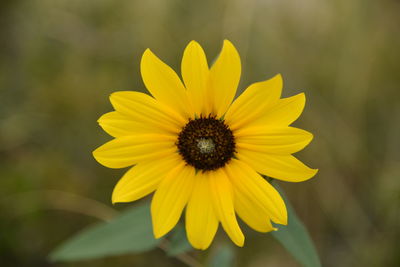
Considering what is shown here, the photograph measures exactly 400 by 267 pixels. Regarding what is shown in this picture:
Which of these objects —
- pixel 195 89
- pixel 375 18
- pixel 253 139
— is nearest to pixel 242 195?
pixel 253 139

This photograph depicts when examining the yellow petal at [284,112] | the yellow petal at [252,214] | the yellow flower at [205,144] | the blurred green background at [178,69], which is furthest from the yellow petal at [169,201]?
the blurred green background at [178,69]

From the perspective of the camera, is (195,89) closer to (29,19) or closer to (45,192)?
(45,192)

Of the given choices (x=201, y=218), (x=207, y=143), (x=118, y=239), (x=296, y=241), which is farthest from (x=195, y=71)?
(x=118, y=239)

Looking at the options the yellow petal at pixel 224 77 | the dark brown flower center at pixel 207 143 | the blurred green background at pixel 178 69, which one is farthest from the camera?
the blurred green background at pixel 178 69

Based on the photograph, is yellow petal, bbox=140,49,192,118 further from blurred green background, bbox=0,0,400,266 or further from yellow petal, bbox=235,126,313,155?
blurred green background, bbox=0,0,400,266

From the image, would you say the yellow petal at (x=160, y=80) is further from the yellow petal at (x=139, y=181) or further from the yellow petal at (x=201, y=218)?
the yellow petal at (x=201, y=218)

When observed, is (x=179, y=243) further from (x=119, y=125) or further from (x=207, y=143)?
(x=119, y=125)
